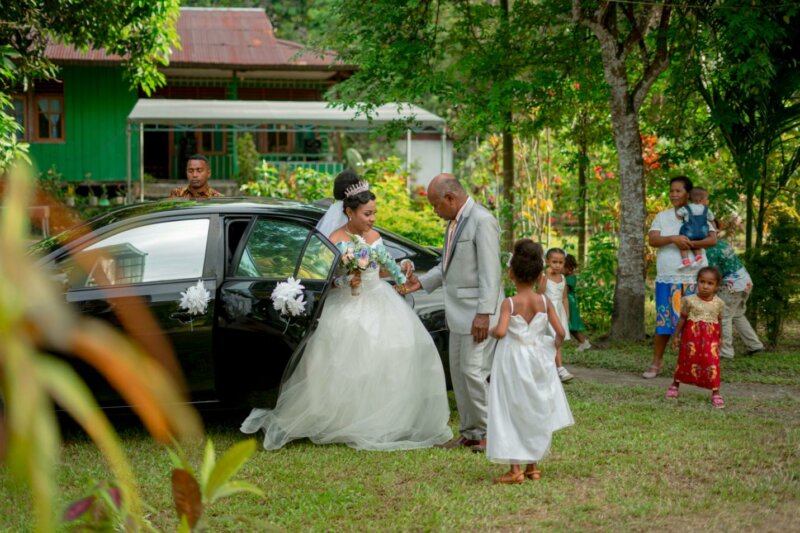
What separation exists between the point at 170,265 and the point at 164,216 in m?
0.37

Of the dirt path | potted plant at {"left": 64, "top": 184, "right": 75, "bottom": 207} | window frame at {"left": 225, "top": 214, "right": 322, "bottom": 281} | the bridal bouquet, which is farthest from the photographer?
potted plant at {"left": 64, "top": 184, "right": 75, "bottom": 207}

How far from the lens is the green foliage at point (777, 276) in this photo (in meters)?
10.6

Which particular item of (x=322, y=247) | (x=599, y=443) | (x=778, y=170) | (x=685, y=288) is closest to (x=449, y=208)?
(x=322, y=247)

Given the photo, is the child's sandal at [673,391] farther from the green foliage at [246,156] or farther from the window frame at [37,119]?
the window frame at [37,119]

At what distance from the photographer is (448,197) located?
6371 millimetres

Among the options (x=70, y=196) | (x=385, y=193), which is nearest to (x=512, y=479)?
(x=385, y=193)

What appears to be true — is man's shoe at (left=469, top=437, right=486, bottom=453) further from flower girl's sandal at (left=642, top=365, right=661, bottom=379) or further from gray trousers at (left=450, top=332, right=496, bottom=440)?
flower girl's sandal at (left=642, top=365, right=661, bottom=379)

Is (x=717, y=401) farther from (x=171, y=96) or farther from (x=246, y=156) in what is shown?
(x=171, y=96)

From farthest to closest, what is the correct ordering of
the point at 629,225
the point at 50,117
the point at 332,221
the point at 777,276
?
the point at 50,117 < the point at 629,225 < the point at 777,276 < the point at 332,221

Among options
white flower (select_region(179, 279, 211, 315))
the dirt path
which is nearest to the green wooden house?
the dirt path

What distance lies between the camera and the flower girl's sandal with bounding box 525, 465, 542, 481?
5719mm

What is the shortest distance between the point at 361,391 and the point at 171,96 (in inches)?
898

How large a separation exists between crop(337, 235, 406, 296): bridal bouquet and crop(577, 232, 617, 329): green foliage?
247 inches

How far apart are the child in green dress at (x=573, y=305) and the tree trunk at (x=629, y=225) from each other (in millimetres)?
528
